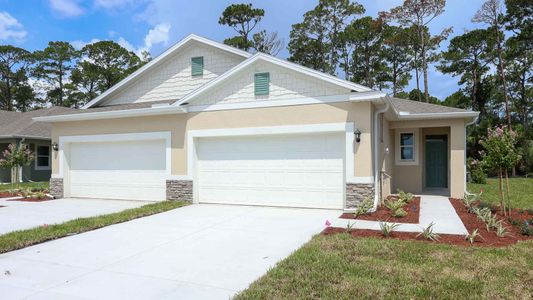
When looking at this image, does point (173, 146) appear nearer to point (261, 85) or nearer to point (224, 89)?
point (224, 89)

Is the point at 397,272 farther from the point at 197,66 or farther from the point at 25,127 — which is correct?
the point at 25,127

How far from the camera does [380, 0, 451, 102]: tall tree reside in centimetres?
2798

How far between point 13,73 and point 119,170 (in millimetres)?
→ 38836

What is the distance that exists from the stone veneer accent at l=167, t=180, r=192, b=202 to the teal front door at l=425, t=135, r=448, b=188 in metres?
10.3

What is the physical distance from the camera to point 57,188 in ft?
44.5

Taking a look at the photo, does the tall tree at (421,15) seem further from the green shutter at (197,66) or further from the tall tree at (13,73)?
the tall tree at (13,73)

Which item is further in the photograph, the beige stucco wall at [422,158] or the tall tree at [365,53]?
the tall tree at [365,53]

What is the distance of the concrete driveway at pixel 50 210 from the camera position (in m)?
8.76

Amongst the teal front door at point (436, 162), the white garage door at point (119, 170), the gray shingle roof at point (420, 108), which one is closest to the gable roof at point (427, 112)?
the gray shingle roof at point (420, 108)

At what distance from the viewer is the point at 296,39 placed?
31.8 m

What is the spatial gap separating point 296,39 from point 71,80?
24.6 metres

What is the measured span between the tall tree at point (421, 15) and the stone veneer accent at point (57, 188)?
82.7 feet

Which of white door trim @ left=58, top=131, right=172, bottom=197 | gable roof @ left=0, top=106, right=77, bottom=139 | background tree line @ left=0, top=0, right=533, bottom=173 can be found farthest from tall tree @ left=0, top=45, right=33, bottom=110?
white door trim @ left=58, top=131, right=172, bottom=197

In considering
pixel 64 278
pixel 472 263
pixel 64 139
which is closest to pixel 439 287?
pixel 472 263
